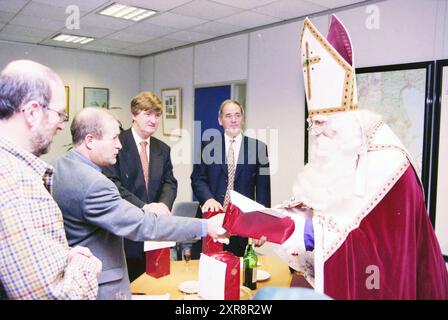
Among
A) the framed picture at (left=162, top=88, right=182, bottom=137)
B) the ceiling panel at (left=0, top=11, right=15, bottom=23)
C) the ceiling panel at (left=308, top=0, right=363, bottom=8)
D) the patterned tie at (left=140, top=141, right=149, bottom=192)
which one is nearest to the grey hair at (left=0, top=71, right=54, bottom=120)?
the patterned tie at (left=140, top=141, right=149, bottom=192)

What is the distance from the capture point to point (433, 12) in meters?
3.02

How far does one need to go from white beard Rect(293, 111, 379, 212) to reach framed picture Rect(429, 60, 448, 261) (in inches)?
66.7

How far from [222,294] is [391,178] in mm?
819

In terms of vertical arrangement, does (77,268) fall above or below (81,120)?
below

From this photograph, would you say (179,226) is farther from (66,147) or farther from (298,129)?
(66,147)

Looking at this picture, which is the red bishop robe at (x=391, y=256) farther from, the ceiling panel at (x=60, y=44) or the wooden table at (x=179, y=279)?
the ceiling panel at (x=60, y=44)

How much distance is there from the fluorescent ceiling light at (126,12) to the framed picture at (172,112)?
1.78m

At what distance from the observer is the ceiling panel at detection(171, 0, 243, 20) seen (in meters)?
3.66

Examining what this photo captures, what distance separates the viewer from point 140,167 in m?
2.68

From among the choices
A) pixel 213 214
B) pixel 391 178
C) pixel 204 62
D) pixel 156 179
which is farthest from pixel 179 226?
pixel 204 62

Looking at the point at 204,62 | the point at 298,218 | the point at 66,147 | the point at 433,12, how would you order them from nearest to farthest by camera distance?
the point at 298,218
the point at 433,12
the point at 204,62
the point at 66,147

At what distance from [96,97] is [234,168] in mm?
4211

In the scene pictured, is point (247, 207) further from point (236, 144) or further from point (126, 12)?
point (126, 12)

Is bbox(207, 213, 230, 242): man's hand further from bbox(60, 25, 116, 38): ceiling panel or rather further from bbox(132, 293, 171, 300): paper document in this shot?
bbox(60, 25, 116, 38): ceiling panel
